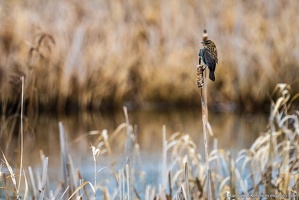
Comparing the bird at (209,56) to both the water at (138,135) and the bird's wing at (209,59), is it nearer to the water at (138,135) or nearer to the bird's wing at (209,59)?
the bird's wing at (209,59)

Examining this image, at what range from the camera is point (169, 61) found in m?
12.2

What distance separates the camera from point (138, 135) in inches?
356

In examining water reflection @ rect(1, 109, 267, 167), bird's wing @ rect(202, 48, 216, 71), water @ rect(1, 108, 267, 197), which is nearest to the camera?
bird's wing @ rect(202, 48, 216, 71)

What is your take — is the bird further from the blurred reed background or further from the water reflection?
the blurred reed background

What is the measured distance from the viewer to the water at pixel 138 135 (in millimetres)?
6996

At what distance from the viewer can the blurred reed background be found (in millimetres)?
11695

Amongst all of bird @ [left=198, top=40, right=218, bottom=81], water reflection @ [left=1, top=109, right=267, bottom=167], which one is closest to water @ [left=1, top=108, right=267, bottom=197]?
water reflection @ [left=1, top=109, right=267, bottom=167]

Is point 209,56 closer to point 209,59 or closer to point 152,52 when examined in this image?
point 209,59

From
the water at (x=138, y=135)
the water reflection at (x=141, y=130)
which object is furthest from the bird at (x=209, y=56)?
the water reflection at (x=141, y=130)

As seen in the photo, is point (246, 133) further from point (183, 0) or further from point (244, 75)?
point (183, 0)

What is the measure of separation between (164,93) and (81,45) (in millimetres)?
1529

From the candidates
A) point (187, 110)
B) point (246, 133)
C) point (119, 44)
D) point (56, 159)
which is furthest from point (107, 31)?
point (56, 159)

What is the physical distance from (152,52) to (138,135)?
3660 millimetres

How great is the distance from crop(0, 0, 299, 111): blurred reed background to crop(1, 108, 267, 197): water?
69cm
